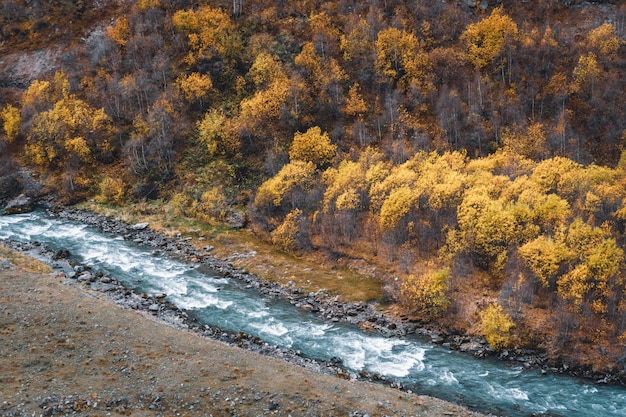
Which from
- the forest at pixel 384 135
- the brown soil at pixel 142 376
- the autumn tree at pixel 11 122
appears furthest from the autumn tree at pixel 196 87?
the brown soil at pixel 142 376

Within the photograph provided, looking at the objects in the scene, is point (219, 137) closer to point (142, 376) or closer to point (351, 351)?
point (351, 351)

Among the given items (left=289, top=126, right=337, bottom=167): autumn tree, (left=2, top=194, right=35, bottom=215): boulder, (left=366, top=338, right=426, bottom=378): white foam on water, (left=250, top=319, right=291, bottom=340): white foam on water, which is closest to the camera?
(left=366, top=338, right=426, bottom=378): white foam on water

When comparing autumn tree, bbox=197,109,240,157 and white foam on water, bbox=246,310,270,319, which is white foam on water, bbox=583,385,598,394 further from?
autumn tree, bbox=197,109,240,157

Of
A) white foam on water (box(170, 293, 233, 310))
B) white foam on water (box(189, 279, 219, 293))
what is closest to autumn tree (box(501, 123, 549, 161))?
white foam on water (box(189, 279, 219, 293))

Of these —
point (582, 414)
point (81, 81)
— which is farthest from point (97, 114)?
point (582, 414)

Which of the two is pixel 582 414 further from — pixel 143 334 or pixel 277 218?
pixel 277 218
